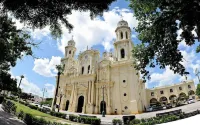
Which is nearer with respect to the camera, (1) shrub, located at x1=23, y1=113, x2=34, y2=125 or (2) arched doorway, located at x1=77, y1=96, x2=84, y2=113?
(1) shrub, located at x1=23, y1=113, x2=34, y2=125

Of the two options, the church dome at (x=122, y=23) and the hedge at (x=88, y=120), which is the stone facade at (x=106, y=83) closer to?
the church dome at (x=122, y=23)

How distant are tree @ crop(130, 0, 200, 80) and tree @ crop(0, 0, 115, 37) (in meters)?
5.03

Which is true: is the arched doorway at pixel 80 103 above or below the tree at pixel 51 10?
below

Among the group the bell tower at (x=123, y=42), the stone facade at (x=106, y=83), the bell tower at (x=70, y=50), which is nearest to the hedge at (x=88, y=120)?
the stone facade at (x=106, y=83)

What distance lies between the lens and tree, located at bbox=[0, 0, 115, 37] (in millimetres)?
4877

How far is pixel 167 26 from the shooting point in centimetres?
1027

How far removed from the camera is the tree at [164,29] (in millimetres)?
8227

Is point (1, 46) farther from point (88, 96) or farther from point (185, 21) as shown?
point (88, 96)

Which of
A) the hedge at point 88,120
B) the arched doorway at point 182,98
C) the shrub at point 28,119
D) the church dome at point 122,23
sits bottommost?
the hedge at point 88,120

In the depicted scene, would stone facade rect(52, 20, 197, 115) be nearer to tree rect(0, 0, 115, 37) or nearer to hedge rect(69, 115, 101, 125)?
hedge rect(69, 115, 101, 125)

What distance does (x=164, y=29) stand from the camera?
1062cm

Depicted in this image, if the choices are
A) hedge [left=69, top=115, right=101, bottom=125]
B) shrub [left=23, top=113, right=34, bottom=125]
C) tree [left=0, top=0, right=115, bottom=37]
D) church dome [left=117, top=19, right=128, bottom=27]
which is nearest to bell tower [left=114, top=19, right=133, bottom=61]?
church dome [left=117, top=19, right=128, bottom=27]

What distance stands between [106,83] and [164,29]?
30.6m

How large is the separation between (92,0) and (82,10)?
1.50 ft
